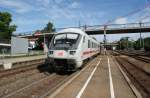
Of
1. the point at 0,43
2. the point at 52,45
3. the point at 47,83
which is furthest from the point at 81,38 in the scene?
the point at 0,43

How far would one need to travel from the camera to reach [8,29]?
85812 millimetres

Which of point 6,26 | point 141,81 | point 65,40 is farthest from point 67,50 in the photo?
point 6,26

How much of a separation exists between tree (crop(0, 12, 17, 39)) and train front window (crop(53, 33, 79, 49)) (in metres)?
67.1

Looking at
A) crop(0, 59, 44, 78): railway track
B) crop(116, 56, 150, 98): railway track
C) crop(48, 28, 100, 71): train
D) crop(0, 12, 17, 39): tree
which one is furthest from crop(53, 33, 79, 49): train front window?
crop(0, 12, 17, 39): tree

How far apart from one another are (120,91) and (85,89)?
165 centimetres

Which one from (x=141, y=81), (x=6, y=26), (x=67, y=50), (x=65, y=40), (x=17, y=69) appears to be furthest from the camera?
(x=6, y=26)

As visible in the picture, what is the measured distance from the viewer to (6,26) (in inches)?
3369

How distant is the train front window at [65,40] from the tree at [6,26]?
67075mm

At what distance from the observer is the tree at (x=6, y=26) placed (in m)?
83.0

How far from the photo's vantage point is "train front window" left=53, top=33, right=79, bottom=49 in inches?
718

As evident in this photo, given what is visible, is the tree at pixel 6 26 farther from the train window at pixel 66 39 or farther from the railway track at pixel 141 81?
the railway track at pixel 141 81

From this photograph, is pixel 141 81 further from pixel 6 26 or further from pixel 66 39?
pixel 6 26

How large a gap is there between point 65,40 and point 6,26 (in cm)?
7093

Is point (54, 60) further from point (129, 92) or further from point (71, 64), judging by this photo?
point (129, 92)
